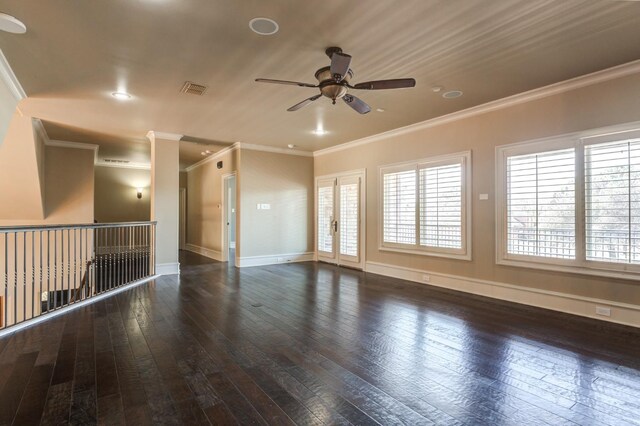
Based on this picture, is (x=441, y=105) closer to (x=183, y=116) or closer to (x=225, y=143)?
(x=183, y=116)

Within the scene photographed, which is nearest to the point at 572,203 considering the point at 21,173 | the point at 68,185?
the point at 21,173

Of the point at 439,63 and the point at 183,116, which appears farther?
the point at 183,116

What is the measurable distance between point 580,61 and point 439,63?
1452 millimetres

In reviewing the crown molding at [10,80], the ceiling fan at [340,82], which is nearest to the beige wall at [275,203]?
the crown molding at [10,80]

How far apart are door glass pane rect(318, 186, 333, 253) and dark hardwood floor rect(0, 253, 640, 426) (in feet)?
11.3

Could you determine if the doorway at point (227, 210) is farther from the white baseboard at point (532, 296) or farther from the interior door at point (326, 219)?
the white baseboard at point (532, 296)

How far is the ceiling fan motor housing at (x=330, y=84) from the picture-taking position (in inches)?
130

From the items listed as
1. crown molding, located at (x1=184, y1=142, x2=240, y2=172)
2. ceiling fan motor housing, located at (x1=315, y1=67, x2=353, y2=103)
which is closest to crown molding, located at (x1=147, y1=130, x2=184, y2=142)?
crown molding, located at (x1=184, y1=142, x2=240, y2=172)

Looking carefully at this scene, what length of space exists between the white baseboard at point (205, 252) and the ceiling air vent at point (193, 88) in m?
4.87

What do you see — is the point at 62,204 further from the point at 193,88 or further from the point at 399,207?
the point at 399,207

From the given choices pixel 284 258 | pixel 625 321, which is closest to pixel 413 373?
pixel 625 321

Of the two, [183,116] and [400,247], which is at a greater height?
[183,116]

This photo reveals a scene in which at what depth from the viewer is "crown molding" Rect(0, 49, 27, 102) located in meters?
3.40

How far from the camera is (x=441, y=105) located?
4.72m
